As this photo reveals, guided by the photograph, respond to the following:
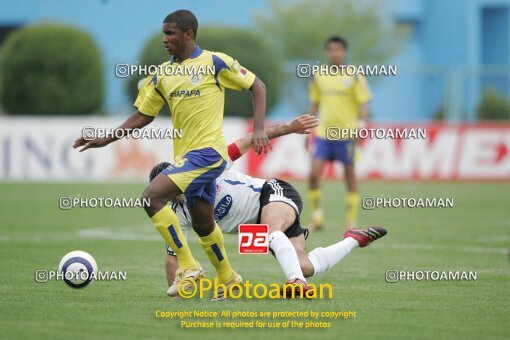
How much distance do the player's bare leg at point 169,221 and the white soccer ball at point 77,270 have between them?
732 millimetres

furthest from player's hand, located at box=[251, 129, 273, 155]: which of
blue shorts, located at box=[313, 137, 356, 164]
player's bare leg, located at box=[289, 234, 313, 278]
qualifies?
blue shorts, located at box=[313, 137, 356, 164]

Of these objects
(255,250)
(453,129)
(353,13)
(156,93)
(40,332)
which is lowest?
(40,332)

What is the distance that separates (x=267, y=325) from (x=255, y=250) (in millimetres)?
1599

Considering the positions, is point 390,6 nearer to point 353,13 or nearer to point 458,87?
point 353,13

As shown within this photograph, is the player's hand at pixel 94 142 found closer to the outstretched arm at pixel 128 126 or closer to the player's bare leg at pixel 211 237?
the outstretched arm at pixel 128 126

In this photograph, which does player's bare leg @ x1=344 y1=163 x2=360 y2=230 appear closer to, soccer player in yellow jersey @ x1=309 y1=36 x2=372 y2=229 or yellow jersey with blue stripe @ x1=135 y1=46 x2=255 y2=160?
soccer player in yellow jersey @ x1=309 y1=36 x2=372 y2=229

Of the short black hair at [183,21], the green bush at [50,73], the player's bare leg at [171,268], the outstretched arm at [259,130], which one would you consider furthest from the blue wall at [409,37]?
the outstretched arm at [259,130]

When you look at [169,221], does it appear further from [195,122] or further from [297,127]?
[297,127]

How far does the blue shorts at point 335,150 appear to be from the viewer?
53.6 feet

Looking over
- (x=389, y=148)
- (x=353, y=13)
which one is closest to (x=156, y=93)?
(x=389, y=148)

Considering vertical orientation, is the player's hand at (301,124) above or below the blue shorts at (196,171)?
above

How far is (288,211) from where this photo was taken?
9172 millimetres

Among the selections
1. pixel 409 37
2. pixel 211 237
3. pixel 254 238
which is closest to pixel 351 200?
pixel 254 238

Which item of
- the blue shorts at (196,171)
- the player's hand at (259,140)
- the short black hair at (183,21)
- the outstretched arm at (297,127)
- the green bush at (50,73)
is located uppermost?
the green bush at (50,73)
